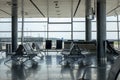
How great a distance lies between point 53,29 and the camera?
1744 centimetres

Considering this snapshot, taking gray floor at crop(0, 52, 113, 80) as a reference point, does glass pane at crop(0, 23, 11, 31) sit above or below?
above

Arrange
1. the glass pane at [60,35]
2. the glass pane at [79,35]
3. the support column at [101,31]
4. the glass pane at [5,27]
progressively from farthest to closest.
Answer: the glass pane at [5,27] → the glass pane at [79,35] → the glass pane at [60,35] → the support column at [101,31]

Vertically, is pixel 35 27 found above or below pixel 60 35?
above

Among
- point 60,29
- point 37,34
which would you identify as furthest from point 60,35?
point 37,34

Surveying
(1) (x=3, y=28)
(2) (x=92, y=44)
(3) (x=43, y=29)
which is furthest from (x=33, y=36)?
(2) (x=92, y=44)

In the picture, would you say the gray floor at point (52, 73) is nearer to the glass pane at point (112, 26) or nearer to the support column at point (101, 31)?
the support column at point (101, 31)

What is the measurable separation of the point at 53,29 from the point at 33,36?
169 centimetres

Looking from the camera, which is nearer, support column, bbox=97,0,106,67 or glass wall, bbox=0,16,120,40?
support column, bbox=97,0,106,67

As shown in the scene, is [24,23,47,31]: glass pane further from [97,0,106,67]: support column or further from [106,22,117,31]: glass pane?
[97,0,106,67]: support column

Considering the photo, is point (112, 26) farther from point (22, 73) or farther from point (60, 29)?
point (22, 73)

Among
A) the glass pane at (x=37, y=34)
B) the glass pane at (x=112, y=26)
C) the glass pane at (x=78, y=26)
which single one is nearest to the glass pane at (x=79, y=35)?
the glass pane at (x=78, y=26)

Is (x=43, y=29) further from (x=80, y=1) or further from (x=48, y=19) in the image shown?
(x=80, y=1)

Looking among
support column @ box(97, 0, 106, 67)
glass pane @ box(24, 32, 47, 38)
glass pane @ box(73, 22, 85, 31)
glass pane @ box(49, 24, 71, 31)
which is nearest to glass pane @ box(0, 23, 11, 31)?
glass pane @ box(24, 32, 47, 38)

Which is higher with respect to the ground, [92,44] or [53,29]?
[53,29]
